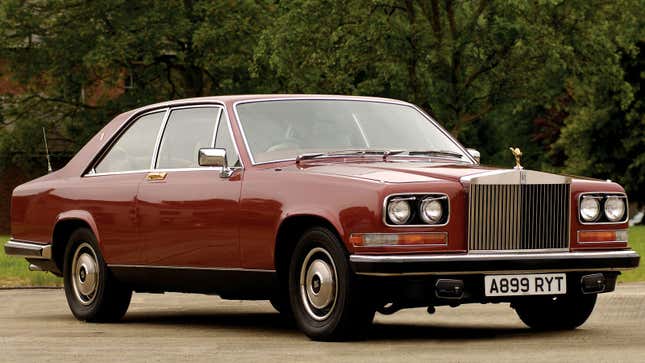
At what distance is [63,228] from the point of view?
42.0ft

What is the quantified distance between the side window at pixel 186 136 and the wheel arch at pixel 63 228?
100 centimetres

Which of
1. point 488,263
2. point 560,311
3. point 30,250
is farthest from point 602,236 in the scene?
point 30,250

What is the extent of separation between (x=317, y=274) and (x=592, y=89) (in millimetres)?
32581

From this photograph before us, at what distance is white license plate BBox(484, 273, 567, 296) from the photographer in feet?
32.0

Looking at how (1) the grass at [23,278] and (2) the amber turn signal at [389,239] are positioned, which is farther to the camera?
(1) the grass at [23,278]

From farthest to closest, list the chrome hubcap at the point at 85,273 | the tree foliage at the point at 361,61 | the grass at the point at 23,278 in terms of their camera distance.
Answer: the tree foliage at the point at 361,61 < the grass at the point at 23,278 < the chrome hubcap at the point at 85,273

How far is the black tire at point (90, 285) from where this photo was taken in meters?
12.2

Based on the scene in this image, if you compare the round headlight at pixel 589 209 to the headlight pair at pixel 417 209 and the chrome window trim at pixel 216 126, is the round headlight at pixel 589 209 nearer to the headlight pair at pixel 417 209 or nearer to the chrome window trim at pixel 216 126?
the headlight pair at pixel 417 209

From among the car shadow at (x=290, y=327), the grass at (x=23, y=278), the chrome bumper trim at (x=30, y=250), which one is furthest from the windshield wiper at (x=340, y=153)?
the grass at (x=23, y=278)

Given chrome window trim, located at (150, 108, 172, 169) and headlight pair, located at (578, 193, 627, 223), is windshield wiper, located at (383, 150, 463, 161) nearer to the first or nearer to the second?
headlight pair, located at (578, 193, 627, 223)

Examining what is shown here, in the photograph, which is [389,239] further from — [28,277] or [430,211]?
[28,277]

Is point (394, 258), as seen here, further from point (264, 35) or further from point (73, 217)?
point (264, 35)

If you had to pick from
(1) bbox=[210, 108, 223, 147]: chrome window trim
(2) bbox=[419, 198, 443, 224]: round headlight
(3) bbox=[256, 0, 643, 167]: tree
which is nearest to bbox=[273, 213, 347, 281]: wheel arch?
(2) bbox=[419, 198, 443, 224]: round headlight

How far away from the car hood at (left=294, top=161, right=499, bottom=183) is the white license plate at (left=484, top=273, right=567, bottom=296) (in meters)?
0.69
